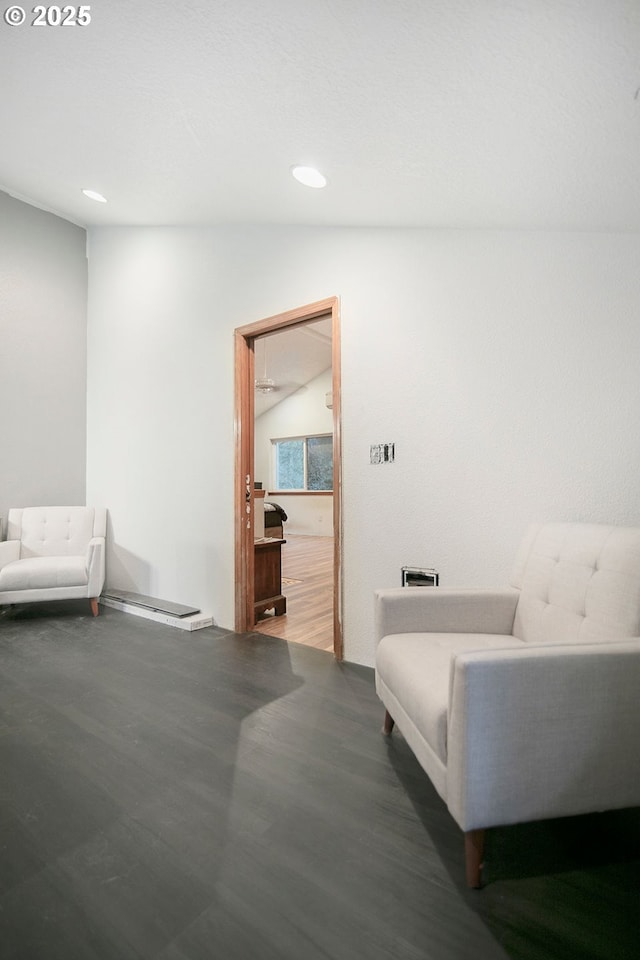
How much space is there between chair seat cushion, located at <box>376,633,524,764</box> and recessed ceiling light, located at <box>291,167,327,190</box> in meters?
2.26

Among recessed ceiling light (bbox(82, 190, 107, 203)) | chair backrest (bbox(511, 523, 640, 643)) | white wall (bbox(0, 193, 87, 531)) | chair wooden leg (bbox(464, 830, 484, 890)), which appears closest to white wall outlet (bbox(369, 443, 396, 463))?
chair backrest (bbox(511, 523, 640, 643))

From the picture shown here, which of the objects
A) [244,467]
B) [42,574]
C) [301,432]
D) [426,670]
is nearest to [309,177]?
[244,467]

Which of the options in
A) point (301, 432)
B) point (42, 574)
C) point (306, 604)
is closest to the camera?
point (42, 574)

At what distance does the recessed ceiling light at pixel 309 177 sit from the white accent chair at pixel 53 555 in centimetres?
299

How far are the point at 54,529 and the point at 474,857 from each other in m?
3.99

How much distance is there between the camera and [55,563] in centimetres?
359

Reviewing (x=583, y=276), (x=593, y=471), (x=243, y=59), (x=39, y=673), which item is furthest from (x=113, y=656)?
(x=583, y=276)

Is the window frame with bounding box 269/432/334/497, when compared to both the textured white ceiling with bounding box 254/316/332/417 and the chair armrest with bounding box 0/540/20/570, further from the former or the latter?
the chair armrest with bounding box 0/540/20/570

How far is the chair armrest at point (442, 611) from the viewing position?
186 cm

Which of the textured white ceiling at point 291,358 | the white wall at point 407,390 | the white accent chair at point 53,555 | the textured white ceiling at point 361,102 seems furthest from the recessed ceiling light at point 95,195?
the textured white ceiling at point 291,358

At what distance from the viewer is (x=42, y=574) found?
349 centimetres

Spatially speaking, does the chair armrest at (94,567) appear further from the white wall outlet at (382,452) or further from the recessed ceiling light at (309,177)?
the recessed ceiling light at (309,177)

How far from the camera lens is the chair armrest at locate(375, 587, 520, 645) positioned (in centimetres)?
186

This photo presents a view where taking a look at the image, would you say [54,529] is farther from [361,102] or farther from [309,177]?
[361,102]
